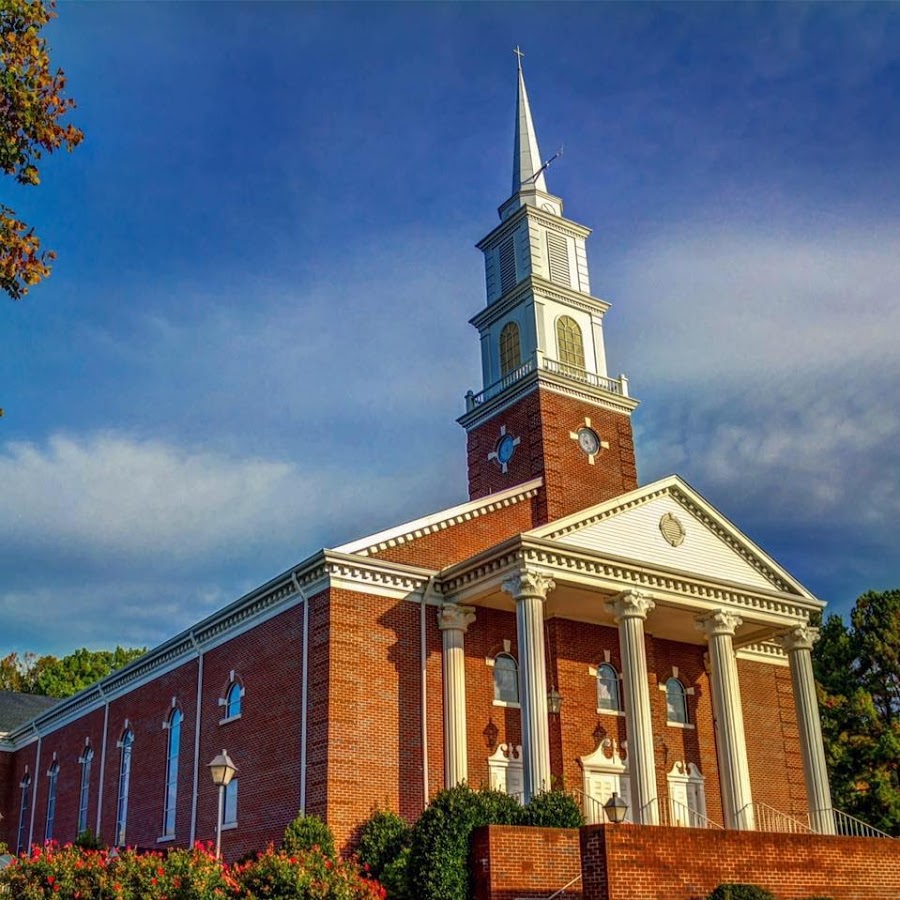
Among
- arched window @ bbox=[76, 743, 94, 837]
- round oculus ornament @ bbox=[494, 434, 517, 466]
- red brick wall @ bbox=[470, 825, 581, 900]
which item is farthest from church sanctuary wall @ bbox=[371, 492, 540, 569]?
arched window @ bbox=[76, 743, 94, 837]

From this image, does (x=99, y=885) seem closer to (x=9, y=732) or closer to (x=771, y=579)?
(x=771, y=579)

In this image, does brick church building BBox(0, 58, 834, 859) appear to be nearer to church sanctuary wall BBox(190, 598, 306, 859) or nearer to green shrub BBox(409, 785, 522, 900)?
church sanctuary wall BBox(190, 598, 306, 859)

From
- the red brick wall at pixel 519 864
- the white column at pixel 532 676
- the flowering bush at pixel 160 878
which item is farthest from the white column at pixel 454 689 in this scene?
the flowering bush at pixel 160 878

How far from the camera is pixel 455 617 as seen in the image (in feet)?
96.1

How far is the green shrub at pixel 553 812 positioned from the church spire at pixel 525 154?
23678 mm

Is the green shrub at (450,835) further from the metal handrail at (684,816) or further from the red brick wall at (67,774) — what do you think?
the red brick wall at (67,774)

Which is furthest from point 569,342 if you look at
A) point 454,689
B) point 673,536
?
point 454,689

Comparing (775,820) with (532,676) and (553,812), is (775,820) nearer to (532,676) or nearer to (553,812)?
(532,676)

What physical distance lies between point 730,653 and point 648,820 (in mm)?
5806

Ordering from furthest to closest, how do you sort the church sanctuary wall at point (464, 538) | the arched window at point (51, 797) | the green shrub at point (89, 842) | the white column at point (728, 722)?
the arched window at point (51, 797) → the green shrub at point (89, 842) → the church sanctuary wall at point (464, 538) → the white column at point (728, 722)

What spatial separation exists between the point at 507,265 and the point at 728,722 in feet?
58.4

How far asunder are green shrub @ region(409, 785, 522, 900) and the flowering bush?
88.4 inches

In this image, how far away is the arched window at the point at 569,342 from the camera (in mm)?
37406

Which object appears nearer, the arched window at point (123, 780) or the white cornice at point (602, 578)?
the white cornice at point (602, 578)
